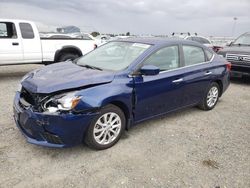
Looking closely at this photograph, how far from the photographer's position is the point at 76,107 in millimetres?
3201

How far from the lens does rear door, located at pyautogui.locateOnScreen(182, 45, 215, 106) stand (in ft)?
15.7

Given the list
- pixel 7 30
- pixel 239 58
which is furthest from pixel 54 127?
pixel 239 58

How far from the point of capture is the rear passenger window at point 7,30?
7956 millimetres

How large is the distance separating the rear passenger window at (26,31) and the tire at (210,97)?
5721mm

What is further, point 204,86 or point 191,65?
point 204,86

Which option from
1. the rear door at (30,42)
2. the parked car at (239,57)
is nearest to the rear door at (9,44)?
the rear door at (30,42)

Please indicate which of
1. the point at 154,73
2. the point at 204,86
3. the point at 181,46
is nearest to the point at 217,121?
the point at 204,86

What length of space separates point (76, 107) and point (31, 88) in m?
0.70

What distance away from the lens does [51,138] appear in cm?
326

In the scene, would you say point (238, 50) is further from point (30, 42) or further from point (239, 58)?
point (30, 42)

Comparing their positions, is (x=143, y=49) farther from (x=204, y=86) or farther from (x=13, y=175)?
(x=13, y=175)

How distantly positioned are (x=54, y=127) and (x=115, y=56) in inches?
69.7

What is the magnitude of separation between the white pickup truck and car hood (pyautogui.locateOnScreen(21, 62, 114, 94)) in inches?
174

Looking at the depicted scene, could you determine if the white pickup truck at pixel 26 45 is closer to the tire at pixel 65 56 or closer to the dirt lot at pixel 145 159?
the tire at pixel 65 56
